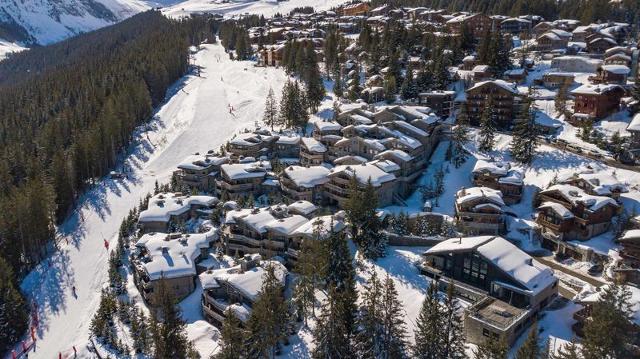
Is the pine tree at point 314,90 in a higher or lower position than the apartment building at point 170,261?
higher

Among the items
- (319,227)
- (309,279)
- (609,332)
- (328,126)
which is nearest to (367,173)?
(319,227)

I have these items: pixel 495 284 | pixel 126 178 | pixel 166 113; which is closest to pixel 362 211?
pixel 495 284

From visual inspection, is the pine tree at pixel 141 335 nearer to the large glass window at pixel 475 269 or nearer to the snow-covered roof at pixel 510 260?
the snow-covered roof at pixel 510 260

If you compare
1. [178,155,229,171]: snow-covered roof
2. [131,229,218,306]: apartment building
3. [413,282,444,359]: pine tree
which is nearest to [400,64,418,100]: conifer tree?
[178,155,229,171]: snow-covered roof

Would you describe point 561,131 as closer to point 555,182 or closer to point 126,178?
point 555,182

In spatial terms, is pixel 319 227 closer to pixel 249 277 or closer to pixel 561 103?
pixel 249 277

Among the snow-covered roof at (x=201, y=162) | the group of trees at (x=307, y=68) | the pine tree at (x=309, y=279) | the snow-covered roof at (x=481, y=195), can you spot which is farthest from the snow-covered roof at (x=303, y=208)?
the group of trees at (x=307, y=68)
